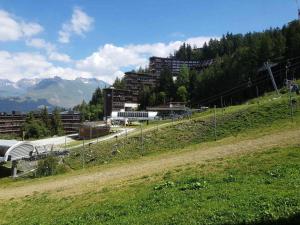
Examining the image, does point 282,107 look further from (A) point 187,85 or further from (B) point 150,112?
(A) point 187,85

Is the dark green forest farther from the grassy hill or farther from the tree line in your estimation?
the grassy hill

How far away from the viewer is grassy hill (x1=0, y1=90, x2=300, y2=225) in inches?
609

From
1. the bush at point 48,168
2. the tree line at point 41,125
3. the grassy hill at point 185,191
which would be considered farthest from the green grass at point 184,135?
the tree line at point 41,125

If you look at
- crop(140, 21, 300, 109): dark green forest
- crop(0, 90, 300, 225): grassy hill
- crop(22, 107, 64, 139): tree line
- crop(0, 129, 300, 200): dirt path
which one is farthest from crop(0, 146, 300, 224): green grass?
crop(22, 107, 64, 139): tree line

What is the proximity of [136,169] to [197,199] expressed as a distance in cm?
1551

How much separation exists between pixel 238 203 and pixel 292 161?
7857mm

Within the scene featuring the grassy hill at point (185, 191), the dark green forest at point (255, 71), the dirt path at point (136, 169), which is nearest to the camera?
the grassy hill at point (185, 191)

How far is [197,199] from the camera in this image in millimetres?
17969

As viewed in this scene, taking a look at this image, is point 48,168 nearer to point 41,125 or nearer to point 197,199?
point 197,199

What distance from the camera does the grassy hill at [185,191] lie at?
15.5 m

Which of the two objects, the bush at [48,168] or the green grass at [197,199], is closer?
the green grass at [197,199]

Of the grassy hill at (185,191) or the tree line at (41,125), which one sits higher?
the tree line at (41,125)

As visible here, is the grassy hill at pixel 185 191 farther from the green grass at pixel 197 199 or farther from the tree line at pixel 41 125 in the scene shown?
the tree line at pixel 41 125

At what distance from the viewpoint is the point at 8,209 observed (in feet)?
89.1
